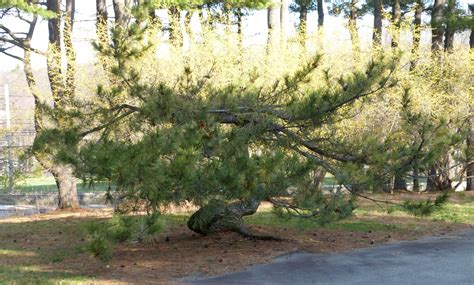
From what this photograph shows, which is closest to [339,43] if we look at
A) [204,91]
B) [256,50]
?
[256,50]

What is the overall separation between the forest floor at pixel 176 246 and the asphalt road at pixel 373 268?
376mm

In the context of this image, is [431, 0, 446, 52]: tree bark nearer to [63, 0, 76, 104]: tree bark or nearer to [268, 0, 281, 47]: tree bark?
[268, 0, 281, 47]: tree bark

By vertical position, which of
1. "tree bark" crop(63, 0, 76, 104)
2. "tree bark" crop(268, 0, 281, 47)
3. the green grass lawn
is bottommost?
the green grass lawn

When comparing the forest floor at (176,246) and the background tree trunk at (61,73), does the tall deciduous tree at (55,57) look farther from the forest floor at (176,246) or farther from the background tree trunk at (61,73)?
the forest floor at (176,246)

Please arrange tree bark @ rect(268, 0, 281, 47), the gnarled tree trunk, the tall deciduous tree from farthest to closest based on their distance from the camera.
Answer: tree bark @ rect(268, 0, 281, 47) → the tall deciduous tree → the gnarled tree trunk

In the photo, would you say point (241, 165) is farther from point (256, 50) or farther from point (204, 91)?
point (256, 50)

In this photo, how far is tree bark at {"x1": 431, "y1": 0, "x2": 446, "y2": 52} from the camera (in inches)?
768

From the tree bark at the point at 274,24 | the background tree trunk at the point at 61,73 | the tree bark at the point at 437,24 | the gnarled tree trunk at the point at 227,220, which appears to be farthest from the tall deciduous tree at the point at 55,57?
the tree bark at the point at 437,24

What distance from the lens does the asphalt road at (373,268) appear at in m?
7.40

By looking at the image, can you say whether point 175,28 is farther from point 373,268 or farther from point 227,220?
point 373,268

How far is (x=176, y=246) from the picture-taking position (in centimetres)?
988

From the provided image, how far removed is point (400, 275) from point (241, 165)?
106 inches

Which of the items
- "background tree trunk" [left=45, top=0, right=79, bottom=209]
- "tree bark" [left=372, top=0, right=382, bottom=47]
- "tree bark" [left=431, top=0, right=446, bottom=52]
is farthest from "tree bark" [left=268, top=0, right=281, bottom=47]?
"tree bark" [left=431, top=0, right=446, bottom=52]

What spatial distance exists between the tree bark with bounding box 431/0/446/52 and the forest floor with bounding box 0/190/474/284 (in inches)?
293
